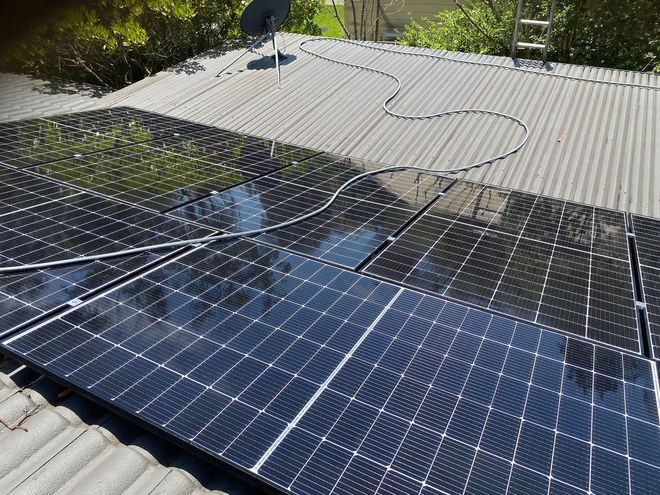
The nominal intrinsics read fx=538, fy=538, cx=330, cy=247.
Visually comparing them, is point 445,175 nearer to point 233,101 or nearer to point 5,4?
point 233,101

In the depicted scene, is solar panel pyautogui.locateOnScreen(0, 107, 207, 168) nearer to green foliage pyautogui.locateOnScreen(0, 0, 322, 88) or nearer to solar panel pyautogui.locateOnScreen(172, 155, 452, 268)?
solar panel pyautogui.locateOnScreen(172, 155, 452, 268)

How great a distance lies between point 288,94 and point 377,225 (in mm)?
6297

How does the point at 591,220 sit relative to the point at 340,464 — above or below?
below

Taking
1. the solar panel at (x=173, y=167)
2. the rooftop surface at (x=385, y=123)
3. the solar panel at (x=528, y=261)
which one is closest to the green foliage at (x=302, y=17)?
the rooftop surface at (x=385, y=123)

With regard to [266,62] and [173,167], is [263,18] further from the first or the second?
[173,167]

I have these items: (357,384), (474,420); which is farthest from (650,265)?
(357,384)

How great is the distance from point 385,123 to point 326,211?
405 centimetres

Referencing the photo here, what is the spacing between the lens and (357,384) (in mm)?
4230

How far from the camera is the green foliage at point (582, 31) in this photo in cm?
1697

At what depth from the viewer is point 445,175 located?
938cm

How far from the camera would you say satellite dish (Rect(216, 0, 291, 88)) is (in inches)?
539

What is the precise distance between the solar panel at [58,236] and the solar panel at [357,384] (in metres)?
0.38

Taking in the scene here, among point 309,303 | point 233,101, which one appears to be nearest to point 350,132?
point 233,101

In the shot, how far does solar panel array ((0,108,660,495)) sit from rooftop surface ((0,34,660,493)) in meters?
0.36
